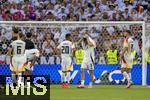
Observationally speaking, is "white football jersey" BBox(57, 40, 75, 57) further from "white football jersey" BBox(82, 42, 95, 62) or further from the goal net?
the goal net

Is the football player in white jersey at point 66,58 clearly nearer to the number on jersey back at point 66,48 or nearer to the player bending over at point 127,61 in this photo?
the number on jersey back at point 66,48

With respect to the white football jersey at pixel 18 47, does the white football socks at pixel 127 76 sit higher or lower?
lower

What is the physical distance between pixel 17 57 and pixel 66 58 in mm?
3180

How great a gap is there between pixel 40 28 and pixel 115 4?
24.3 ft

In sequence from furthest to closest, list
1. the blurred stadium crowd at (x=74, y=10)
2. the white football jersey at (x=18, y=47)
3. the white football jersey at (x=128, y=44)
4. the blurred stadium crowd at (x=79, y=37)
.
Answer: the blurred stadium crowd at (x=74, y=10)
the blurred stadium crowd at (x=79, y=37)
the white football jersey at (x=128, y=44)
the white football jersey at (x=18, y=47)

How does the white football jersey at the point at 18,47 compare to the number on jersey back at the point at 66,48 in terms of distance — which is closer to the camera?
the white football jersey at the point at 18,47

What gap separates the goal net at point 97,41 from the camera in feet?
94.6

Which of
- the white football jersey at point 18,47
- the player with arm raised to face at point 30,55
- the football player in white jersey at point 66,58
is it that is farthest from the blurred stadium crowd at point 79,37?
the white football jersey at point 18,47

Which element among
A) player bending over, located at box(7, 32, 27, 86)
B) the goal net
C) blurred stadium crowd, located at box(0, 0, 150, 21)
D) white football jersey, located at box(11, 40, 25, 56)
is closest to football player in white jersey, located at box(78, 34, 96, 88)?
the goal net

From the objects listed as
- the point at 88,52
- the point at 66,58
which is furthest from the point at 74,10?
the point at 88,52

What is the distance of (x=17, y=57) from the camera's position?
78.9 feet

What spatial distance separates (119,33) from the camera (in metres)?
29.6

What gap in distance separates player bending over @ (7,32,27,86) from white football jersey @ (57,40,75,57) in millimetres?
2796

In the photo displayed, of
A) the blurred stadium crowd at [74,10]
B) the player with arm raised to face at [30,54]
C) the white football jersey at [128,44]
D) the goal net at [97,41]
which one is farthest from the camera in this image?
the blurred stadium crowd at [74,10]
